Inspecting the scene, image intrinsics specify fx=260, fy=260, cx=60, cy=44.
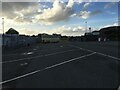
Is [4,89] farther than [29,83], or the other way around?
[29,83]

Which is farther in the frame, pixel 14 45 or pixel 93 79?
pixel 14 45

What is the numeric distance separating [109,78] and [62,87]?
2.64m

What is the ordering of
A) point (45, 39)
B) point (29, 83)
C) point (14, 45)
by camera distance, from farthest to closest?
1. point (45, 39)
2. point (14, 45)
3. point (29, 83)

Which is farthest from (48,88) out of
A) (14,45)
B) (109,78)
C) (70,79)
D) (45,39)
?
(45,39)

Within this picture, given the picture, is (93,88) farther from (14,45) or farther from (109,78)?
(14,45)

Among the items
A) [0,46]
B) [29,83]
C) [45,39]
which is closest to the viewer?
[29,83]

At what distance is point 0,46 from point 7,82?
115 feet

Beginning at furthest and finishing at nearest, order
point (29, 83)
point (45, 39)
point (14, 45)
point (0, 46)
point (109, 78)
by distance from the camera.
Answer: point (45, 39) → point (14, 45) → point (0, 46) → point (109, 78) → point (29, 83)

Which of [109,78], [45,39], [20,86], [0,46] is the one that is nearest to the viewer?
[20,86]

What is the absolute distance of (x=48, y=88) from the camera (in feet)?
28.7

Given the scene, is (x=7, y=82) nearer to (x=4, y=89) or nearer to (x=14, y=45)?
(x=4, y=89)

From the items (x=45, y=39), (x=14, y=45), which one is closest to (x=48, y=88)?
(x=14, y=45)

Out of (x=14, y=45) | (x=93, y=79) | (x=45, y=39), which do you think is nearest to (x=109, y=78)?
(x=93, y=79)

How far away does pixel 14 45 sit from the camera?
2095 inches
